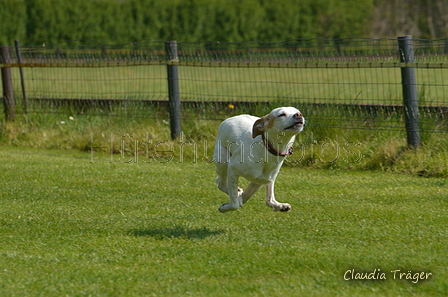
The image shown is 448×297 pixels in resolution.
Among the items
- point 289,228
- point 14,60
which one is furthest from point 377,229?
point 14,60

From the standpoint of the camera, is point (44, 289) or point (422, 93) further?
point (422, 93)

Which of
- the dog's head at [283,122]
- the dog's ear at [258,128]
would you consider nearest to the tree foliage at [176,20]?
the dog's ear at [258,128]

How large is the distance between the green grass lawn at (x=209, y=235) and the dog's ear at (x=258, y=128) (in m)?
0.82

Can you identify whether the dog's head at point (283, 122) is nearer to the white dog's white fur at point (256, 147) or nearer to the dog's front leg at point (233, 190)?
the white dog's white fur at point (256, 147)

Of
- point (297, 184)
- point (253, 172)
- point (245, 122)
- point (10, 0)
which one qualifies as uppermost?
point (10, 0)

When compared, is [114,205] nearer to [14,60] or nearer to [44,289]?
[44,289]

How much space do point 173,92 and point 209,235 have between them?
4.86m

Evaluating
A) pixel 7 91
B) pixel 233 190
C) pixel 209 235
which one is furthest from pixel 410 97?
pixel 7 91

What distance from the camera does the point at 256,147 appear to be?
5.11 metres

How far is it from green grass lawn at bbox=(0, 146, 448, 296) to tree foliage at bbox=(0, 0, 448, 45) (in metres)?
24.2

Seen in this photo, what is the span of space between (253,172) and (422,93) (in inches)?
174

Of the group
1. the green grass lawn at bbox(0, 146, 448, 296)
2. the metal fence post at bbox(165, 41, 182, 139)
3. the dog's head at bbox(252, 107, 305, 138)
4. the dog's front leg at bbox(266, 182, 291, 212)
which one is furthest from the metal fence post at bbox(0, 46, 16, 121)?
the dog's head at bbox(252, 107, 305, 138)

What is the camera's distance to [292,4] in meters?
34.4

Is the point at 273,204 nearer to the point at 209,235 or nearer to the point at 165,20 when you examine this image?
the point at 209,235
